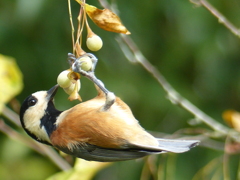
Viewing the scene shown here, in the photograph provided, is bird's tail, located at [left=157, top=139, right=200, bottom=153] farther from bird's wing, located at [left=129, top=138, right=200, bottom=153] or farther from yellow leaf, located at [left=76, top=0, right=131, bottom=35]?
yellow leaf, located at [left=76, top=0, right=131, bottom=35]

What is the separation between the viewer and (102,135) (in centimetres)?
264

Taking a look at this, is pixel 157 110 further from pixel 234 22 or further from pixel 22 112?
pixel 22 112

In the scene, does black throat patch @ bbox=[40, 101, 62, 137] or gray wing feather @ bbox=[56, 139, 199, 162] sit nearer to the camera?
gray wing feather @ bbox=[56, 139, 199, 162]

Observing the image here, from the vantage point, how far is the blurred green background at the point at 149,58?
451 centimetres

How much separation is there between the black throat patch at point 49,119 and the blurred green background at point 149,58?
1485 millimetres

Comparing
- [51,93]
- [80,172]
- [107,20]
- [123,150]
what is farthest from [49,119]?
[107,20]

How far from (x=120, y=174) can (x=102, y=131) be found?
2193mm

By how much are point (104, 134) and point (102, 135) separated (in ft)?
0.04

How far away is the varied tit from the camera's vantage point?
8.63 ft

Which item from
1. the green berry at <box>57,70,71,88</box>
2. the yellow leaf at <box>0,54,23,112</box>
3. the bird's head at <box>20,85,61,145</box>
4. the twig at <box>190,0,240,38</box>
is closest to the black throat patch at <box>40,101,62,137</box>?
the bird's head at <box>20,85,61,145</box>

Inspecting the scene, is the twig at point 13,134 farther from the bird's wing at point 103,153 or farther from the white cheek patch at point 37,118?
the bird's wing at point 103,153

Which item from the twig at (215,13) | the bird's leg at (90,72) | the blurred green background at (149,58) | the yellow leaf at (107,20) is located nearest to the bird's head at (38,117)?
the bird's leg at (90,72)

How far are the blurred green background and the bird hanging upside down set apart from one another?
1.66 m

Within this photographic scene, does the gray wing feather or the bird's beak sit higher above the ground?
the bird's beak
